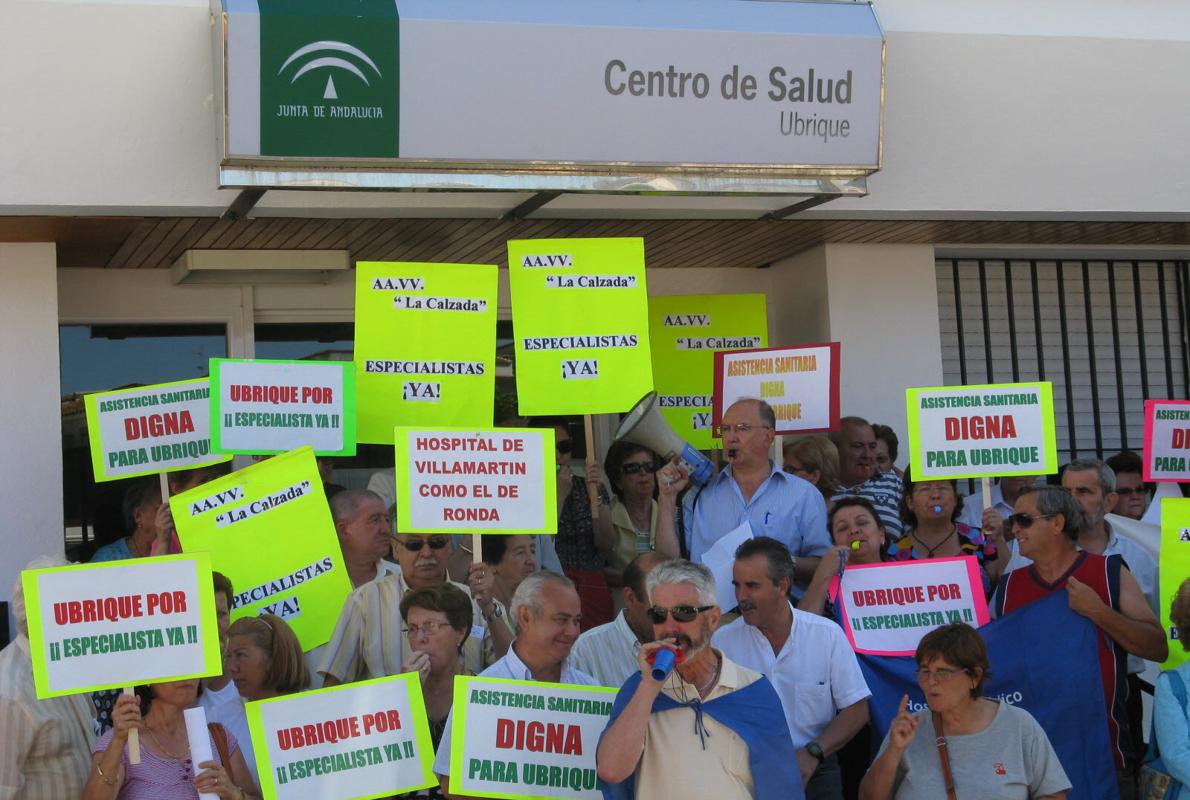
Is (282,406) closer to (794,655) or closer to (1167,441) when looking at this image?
(794,655)

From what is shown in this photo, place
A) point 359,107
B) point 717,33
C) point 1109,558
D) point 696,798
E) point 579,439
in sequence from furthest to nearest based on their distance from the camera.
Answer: point 579,439
point 717,33
point 359,107
point 1109,558
point 696,798

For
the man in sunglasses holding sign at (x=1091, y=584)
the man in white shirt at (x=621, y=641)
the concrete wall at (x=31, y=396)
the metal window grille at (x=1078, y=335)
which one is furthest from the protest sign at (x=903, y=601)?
the concrete wall at (x=31, y=396)

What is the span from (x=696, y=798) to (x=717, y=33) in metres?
4.22

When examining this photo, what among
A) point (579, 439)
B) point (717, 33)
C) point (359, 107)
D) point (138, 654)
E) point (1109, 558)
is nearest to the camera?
point (138, 654)

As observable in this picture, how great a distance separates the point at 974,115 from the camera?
29.4ft

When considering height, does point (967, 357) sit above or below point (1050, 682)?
above

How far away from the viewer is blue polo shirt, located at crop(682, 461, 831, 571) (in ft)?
23.8

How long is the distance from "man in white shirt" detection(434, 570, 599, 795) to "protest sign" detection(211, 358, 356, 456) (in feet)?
5.77

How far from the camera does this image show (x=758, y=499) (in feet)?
24.1

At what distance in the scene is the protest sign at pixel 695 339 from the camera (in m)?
9.61

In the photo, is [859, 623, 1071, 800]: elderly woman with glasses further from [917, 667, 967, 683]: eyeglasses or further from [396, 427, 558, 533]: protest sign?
[396, 427, 558, 533]: protest sign

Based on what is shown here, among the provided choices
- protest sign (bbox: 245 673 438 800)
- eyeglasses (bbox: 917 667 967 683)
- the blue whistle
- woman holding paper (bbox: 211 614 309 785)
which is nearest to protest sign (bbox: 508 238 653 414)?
woman holding paper (bbox: 211 614 309 785)

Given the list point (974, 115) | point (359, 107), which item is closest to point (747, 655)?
point (359, 107)

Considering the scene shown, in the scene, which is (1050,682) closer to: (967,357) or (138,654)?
(138,654)
